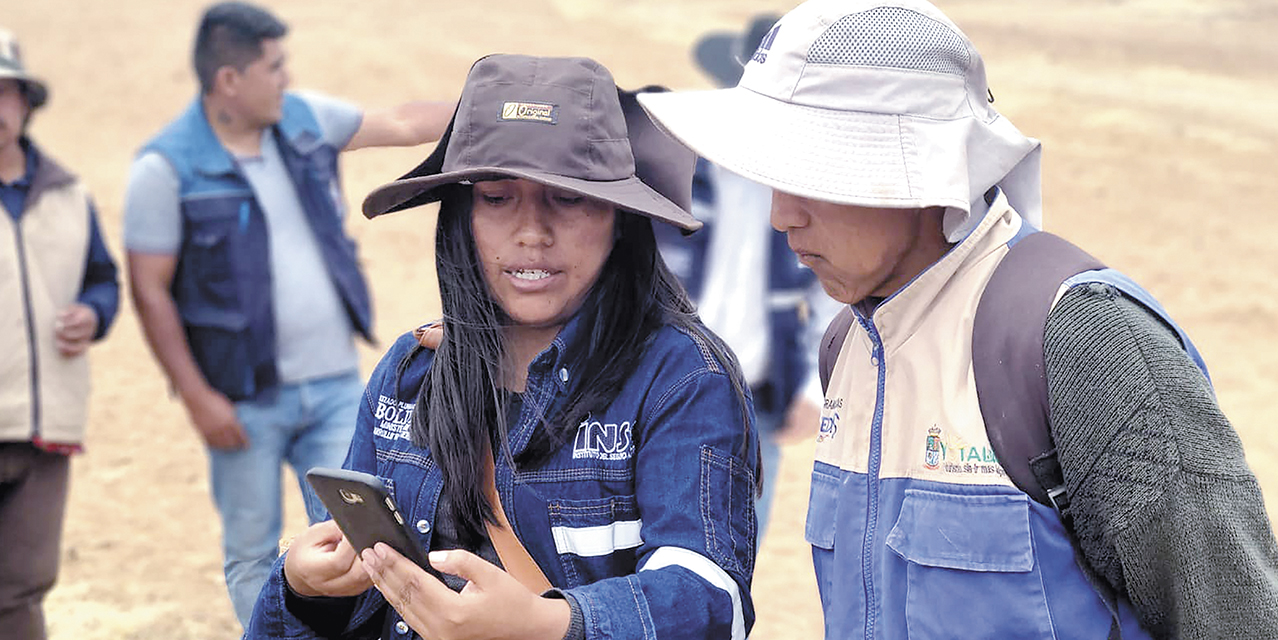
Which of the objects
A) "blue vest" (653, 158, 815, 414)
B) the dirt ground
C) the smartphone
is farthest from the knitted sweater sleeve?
the dirt ground

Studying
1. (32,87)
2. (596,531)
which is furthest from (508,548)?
(32,87)

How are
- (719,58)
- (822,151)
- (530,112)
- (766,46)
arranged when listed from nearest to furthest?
1. (822,151)
2. (766,46)
3. (530,112)
4. (719,58)

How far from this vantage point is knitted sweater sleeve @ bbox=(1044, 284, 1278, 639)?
1.78m

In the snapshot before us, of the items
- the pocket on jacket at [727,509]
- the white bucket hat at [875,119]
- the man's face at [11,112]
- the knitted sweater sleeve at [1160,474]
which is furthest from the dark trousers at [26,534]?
the knitted sweater sleeve at [1160,474]

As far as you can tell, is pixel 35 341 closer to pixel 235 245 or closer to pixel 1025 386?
pixel 235 245

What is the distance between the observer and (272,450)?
16.2 feet

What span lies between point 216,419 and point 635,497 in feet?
9.79

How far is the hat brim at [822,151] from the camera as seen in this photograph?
1.97 m

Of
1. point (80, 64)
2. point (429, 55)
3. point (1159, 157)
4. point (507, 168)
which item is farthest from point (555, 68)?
point (80, 64)

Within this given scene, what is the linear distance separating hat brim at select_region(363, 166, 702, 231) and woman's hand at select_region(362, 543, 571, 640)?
57 cm

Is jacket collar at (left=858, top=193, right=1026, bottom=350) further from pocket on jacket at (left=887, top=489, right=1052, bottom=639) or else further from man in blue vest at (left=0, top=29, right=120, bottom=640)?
man in blue vest at (left=0, top=29, right=120, bottom=640)

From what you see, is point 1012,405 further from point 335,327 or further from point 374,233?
point 374,233

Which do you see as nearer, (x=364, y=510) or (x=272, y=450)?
(x=364, y=510)

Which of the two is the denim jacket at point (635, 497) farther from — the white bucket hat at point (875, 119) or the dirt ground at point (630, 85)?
the dirt ground at point (630, 85)
